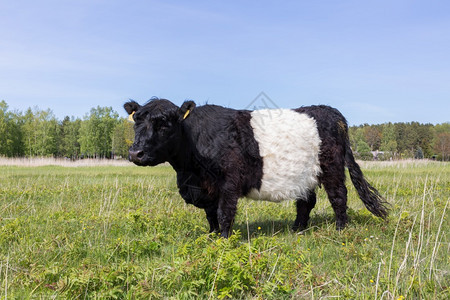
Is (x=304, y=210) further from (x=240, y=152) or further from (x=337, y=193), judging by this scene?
(x=240, y=152)

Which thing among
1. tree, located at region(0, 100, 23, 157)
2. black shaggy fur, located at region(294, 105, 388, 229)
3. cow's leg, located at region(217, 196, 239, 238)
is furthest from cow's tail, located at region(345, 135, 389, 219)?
tree, located at region(0, 100, 23, 157)

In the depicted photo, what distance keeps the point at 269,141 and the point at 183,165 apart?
1.60 m

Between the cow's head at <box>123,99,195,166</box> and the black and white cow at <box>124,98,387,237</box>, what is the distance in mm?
15

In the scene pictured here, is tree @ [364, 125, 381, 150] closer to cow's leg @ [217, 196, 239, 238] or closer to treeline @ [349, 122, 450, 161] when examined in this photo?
treeline @ [349, 122, 450, 161]

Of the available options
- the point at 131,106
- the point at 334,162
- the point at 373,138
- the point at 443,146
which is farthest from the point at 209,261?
the point at 373,138

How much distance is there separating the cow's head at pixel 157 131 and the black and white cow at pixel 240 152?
15mm

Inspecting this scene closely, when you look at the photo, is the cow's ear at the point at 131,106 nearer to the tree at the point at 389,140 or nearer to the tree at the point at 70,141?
the tree at the point at 70,141

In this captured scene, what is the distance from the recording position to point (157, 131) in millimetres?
5477

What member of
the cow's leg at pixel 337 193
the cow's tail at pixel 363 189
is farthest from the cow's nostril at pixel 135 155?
the cow's tail at pixel 363 189

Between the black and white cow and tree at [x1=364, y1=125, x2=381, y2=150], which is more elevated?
tree at [x1=364, y1=125, x2=381, y2=150]

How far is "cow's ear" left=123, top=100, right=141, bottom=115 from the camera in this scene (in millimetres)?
5852

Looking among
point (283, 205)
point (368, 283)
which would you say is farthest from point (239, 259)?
point (283, 205)

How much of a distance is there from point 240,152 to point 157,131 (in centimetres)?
145

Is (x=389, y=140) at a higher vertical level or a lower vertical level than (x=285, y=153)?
higher
